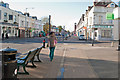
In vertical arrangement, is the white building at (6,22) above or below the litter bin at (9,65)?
above

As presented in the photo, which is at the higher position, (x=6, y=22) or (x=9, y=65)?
(x=6, y=22)

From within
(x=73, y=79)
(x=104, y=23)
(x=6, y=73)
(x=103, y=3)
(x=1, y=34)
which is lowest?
(x=73, y=79)

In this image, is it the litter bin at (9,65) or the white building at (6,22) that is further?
the white building at (6,22)

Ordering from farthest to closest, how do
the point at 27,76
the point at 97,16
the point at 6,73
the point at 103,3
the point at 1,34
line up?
the point at 103,3 → the point at 97,16 → the point at 1,34 → the point at 27,76 → the point at 6,73

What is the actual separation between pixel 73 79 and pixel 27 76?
182cm

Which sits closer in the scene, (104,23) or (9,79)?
(9,79)

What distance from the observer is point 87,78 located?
5.76 meters

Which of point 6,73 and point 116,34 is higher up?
point 116,34

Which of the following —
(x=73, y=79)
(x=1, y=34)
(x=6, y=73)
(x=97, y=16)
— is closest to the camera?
(x=6, y=73)

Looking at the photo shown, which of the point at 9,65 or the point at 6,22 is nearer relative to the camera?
the point at 9,65

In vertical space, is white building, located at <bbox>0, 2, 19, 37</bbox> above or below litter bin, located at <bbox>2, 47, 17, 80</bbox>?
above

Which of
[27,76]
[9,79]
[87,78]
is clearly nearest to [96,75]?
[87,78]

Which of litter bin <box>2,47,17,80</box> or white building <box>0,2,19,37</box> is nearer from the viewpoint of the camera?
litter bin <box>2,47,17,80</box>

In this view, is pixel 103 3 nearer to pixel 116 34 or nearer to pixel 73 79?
pixel 116 34
